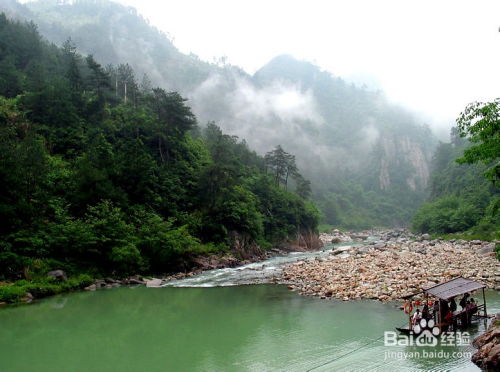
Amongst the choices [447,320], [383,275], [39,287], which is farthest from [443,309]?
[39,287]

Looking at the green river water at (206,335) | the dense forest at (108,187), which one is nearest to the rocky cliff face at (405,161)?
the dense forest at (108,187)

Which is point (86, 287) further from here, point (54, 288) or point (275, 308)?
point (275, 308)

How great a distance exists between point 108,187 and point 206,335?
21.3 m

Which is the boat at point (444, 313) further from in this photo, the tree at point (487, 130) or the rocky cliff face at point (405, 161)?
the rocky cliff face at point (405, 161)

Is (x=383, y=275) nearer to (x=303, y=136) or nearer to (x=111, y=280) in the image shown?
(x=111, y=280)

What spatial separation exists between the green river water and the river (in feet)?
0.13

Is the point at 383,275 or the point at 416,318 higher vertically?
the point at 416,318

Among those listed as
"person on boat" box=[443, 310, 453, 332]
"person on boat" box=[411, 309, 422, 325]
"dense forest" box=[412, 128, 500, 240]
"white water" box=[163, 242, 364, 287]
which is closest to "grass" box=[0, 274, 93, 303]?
"white water" box=[163, 242, 364, 287]

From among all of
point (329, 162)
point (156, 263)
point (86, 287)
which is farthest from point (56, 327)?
point (329, 162)

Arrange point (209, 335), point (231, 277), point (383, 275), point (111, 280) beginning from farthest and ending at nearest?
1. point (231, 277)
2. point (111, 280)
3. point (383, 275)
4. point (209, 335)

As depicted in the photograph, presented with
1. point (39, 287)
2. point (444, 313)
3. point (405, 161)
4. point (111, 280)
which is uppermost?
point (405, 161)

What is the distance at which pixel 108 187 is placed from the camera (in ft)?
109

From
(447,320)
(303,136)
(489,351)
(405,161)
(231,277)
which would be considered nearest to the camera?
(489,351)

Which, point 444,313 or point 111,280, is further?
point 111,280
